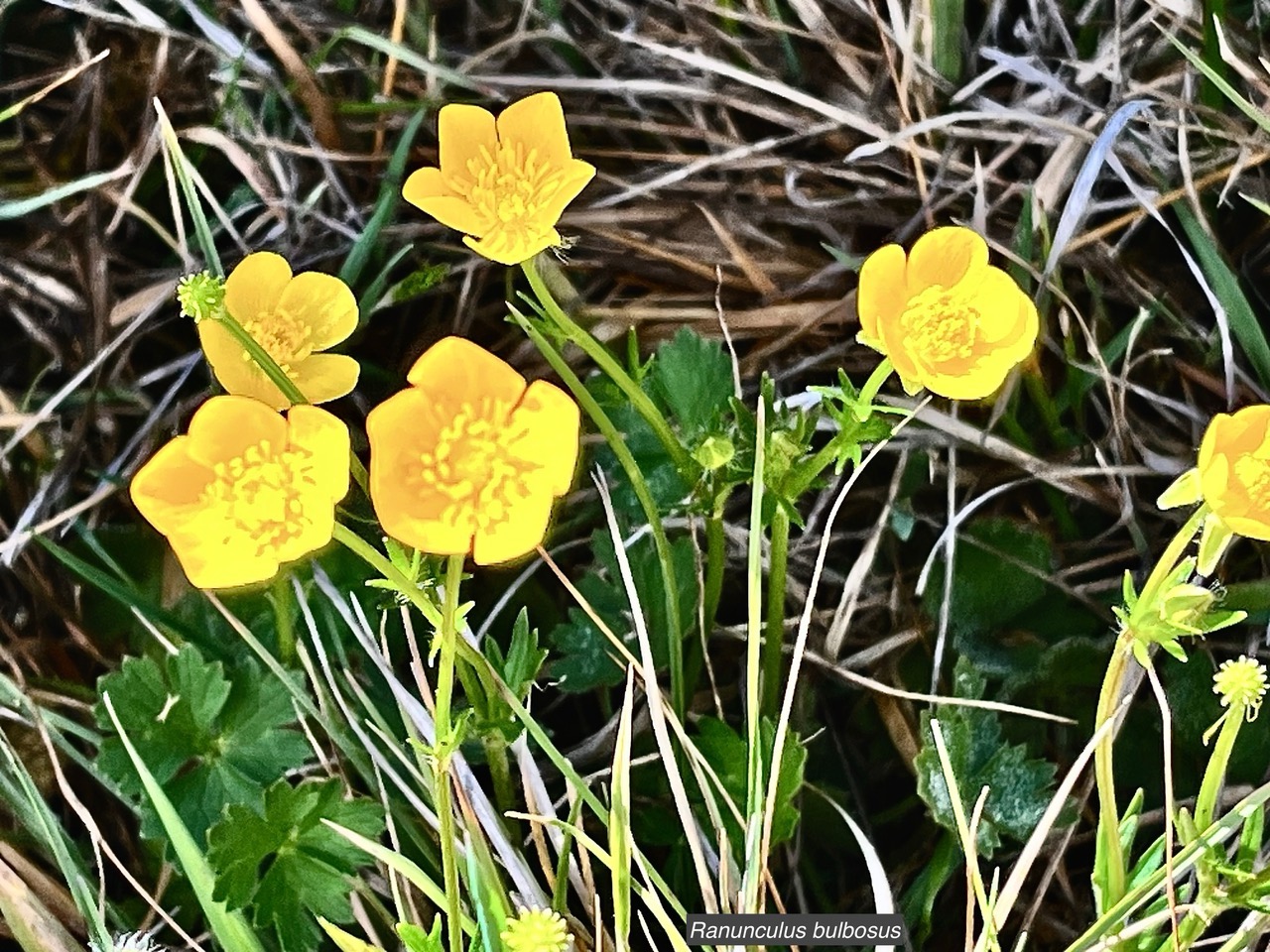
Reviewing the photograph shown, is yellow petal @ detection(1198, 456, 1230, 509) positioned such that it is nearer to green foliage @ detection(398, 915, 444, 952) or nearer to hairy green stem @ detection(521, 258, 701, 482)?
hairy green stem @ detection(521, 258, 701, 482)

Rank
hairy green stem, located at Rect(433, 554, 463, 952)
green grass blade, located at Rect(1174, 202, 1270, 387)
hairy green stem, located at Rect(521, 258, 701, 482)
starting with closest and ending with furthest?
hairy green stem, located at Rect(433, 554, 463, 952), hairy green stem, located at Rect(521, 258, 701, 482), green grass blade, located at Rect(1174, 202, 1270, 387)

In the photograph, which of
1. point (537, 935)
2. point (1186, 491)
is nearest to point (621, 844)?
point (537, 935)

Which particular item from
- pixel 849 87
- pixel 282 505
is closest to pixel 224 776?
pixel 282 505

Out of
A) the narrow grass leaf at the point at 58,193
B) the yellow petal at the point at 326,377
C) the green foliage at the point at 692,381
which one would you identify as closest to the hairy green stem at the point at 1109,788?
the green foliage at the point at 692,381

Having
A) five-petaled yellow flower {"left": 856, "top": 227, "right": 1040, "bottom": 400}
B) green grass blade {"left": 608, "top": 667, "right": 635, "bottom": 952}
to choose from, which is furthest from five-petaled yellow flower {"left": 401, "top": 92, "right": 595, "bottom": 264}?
green grass blade {"left": 608, "top": 667, "right": 635, "bottom": 952}

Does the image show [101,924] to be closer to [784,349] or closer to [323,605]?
[323,605]

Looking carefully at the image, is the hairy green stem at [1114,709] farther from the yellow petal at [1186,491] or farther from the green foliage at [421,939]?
the green foliage at [421,939]

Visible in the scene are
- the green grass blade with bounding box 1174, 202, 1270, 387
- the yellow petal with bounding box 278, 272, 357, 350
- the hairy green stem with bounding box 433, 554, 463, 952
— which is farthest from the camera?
the green grass blade with bounding box 1174, 202, 1270, 387
